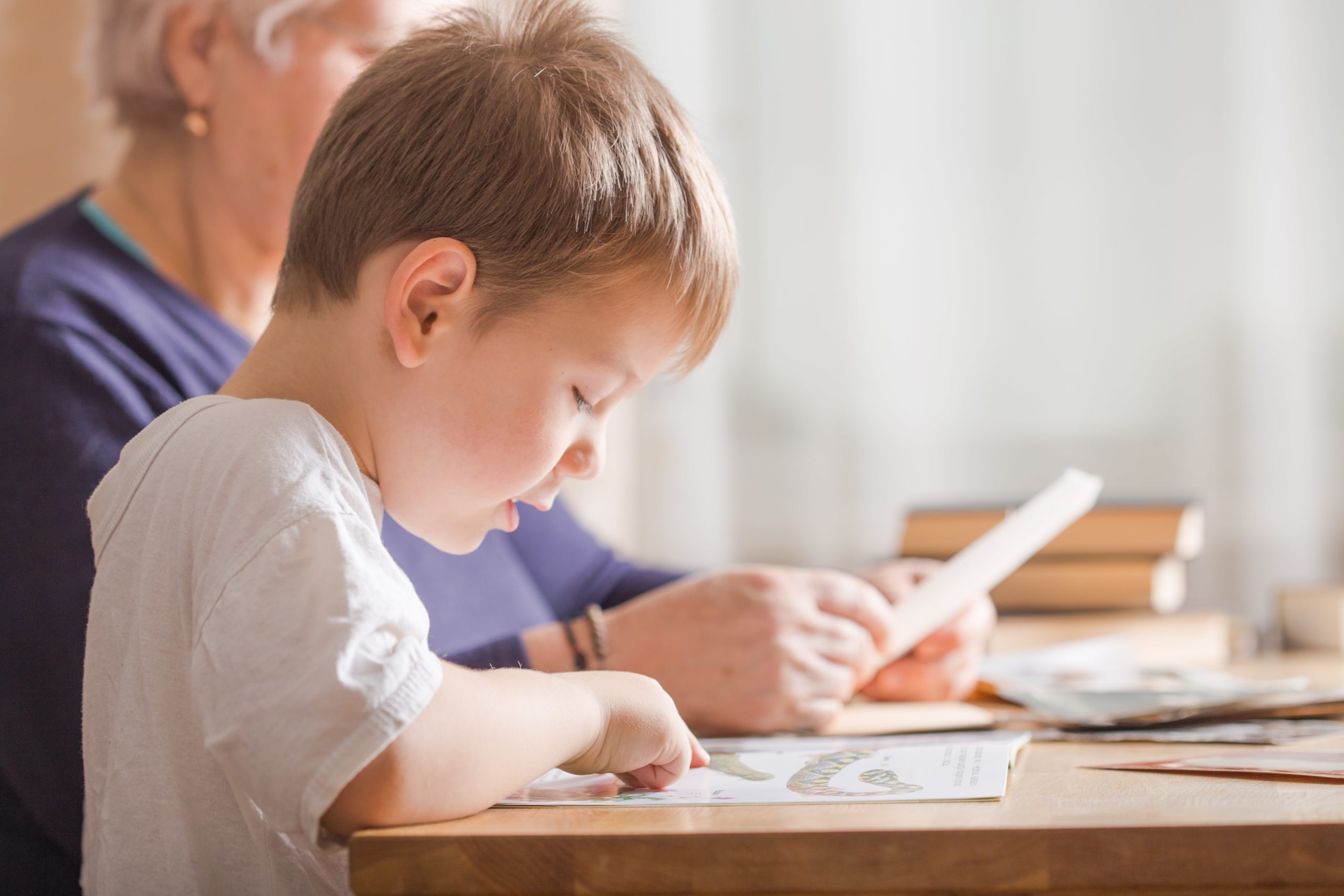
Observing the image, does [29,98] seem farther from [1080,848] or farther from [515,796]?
[1080,848]

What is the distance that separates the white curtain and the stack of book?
0.48 m

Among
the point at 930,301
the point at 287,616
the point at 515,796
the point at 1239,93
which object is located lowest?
the point at 515,796

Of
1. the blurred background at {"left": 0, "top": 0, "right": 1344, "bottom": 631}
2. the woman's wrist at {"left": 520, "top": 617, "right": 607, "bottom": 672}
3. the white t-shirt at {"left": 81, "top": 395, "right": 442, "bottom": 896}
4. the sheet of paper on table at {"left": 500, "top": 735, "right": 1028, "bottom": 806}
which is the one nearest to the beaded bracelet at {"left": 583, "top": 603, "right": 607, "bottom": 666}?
the woman's wrist at {"left": 520, "top": 617, "right": 607, "bottom": 672}

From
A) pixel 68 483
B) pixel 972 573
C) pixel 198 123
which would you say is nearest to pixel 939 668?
pixel 972 573

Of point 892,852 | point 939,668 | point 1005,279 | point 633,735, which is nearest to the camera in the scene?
point 892,852

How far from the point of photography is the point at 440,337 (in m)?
0.52

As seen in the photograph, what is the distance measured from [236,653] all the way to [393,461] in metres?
0.15

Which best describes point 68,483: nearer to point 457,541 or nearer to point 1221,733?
point 457,541

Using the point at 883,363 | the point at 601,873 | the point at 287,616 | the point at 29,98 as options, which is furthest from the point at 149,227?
the point at 883,363

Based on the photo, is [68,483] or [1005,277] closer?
[68,483]

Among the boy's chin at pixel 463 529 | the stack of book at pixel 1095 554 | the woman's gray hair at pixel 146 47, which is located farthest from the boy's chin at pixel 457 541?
the stack of book at pixel 1095 554

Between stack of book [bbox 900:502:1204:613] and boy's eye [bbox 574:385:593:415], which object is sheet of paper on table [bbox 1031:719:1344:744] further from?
stack of book [bbox 900:502:1204:613]

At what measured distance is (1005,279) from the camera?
66.8 inches

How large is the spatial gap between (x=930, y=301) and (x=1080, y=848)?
1.40 m
